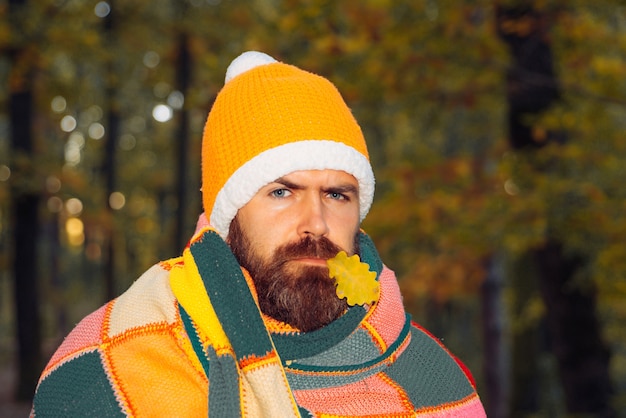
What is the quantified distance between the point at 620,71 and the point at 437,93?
5.68 feet

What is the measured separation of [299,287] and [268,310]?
0.14 meters

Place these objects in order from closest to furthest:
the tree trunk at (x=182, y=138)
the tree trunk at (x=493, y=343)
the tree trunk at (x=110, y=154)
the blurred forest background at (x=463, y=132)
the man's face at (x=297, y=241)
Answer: the man's face at (x=297, y=241)
the blurred forest background at (x=463, y=132)
the tree trunk at (x=493, y=343)
the tree trunk at (x=110, y=154)
the tree trunk at (x=182, y=138)

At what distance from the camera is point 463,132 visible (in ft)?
34.2

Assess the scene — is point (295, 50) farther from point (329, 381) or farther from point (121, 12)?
point (121, 12)

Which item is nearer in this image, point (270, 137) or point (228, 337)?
point (228, 337)

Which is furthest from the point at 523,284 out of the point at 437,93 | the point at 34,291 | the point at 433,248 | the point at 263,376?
the point at 263,376

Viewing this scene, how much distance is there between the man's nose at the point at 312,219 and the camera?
2.49 meters

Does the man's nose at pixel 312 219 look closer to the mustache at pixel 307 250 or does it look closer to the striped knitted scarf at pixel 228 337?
the mustache at pixel 307 250

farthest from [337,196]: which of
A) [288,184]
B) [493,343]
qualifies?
[493,343]

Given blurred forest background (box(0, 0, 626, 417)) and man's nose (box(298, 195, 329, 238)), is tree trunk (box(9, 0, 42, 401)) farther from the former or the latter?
man's nose (box(298, 195, 329, 238))

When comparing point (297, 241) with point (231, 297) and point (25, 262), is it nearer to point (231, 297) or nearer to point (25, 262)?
point (231, 297)

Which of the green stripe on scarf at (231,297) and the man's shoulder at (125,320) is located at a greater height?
the green stripe on scarf at (231,297)

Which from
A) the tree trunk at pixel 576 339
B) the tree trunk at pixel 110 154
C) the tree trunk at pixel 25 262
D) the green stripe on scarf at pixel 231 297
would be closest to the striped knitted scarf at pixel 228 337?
the green stripe on scarf at pixel 231 297

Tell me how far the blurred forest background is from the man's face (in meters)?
3.45
